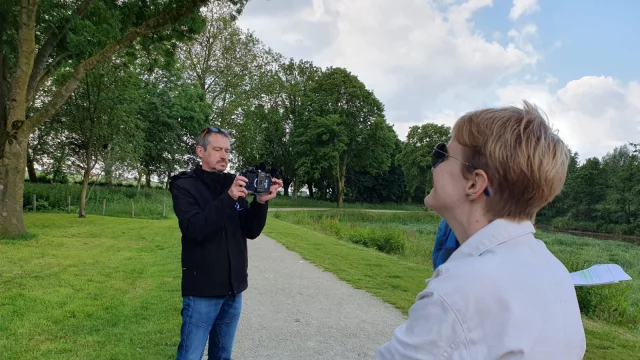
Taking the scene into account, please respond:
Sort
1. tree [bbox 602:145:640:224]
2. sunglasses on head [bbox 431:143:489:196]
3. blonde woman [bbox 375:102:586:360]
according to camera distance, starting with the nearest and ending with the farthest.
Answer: blonde woman [bbox 375:102:586:360] → sunglasses on head [bbox 431:143:489:196] → tree [bbox 602:145:640:224]

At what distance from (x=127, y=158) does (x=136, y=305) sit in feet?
51.6

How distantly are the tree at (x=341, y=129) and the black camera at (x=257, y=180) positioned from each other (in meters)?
41.4

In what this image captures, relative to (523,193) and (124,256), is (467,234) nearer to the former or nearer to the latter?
(523,193)

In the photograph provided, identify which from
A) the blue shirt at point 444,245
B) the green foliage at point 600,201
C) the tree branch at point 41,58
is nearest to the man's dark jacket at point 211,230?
the blue shirt at point 444,245

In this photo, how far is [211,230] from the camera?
2949mm

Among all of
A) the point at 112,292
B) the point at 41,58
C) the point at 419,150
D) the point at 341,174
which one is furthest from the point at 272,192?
the point at 419,150

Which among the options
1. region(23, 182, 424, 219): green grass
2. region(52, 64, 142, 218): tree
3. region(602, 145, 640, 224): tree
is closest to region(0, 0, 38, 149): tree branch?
region(52, 64, 142, 218): tree

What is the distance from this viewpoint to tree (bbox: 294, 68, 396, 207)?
45.3 m

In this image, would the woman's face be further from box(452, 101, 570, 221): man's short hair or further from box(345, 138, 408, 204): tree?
box(345, 138, 408, 204): tree

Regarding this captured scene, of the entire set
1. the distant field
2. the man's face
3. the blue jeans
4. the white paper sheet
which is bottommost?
the distant field

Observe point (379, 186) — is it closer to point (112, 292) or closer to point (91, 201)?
point (91, 201)

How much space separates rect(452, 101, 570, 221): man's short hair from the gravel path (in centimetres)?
405

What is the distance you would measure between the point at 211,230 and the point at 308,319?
3.75 m

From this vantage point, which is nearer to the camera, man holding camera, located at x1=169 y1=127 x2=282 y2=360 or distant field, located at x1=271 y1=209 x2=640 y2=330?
man holding camera, located at x1=169 y1=127 x2=282 y2=360
